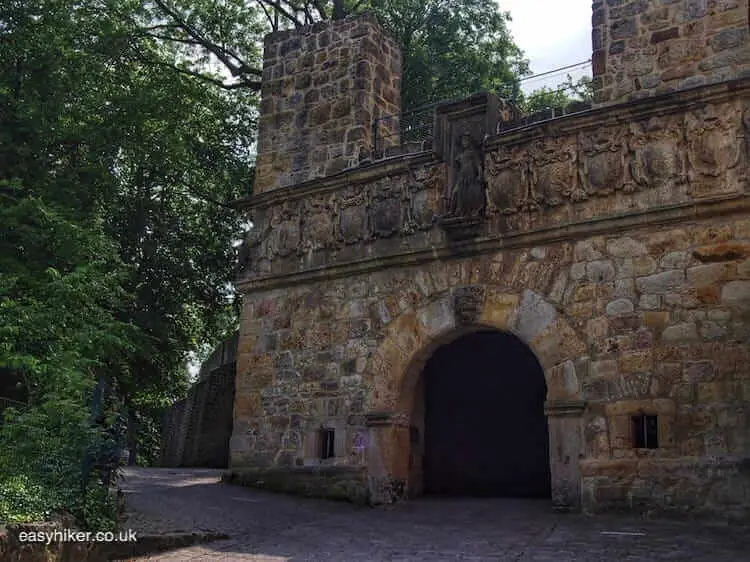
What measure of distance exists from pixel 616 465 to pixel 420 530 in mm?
2032

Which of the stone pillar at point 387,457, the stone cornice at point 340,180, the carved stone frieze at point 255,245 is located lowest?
the stone pillar at point 387,457

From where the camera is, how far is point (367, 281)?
11.3m

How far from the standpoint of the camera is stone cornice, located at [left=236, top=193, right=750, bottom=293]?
9.01m

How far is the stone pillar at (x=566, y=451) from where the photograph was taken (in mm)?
9141

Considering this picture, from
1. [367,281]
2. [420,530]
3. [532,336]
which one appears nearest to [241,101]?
[367,281]

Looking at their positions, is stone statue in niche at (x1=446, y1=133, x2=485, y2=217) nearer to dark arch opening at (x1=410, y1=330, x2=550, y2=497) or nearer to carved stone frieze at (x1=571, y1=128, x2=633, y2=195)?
carved stone frieze at (x1=571, y1=128, x2=633, y2=195)

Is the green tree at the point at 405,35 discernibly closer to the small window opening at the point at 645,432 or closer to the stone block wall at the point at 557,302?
the stone block wall at the point at 557,302

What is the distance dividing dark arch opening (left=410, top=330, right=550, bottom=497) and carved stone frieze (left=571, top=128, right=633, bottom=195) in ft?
13.1

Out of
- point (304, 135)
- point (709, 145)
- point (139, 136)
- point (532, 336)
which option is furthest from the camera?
point (139, 136)

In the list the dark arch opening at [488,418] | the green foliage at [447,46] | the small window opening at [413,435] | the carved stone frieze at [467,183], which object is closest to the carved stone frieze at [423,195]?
the carved stone frieze at [467,183]

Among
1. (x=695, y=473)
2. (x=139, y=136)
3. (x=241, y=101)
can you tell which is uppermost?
(x=241, y=101)

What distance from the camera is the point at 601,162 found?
966 centimetres

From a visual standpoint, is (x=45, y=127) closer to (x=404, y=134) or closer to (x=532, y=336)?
(x=404, y=134)

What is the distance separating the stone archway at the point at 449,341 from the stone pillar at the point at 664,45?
255 cm
